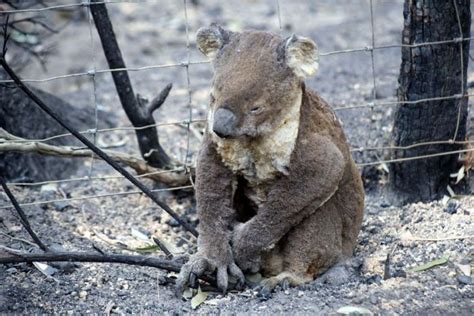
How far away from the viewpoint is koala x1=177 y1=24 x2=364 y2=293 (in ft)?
14.6

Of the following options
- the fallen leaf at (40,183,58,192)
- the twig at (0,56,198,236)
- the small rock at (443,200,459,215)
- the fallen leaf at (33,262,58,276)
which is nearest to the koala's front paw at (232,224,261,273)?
the twig at (0,56,198,236)

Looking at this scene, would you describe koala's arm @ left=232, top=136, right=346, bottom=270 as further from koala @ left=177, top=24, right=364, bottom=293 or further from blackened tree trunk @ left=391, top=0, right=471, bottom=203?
blackened tree trunk @ left=391, top=0, right=471, bottom=203

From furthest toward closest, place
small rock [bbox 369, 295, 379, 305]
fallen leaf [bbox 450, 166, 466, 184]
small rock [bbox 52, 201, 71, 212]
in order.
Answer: small rock [bbox 52, 201, 71, 212] → fallen leaf [bbox 450, 166, 466, 184] → small rock [bbox 369, 295, 379, 305]

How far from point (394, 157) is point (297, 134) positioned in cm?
176

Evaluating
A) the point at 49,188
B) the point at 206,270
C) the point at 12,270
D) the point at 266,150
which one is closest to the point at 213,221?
the point at 206,270

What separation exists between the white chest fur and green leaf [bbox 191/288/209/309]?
2.45ft

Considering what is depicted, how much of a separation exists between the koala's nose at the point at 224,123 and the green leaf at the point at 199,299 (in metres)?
1.02

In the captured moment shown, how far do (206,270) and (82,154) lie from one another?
1.49m

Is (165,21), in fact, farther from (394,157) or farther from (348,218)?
(348,218)

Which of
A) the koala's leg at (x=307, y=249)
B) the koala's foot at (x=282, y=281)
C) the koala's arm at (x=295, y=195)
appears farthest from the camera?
the koala's leg at (x=307, y=249)

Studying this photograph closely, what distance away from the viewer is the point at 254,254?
4.82 meters

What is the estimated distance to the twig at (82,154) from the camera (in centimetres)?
552

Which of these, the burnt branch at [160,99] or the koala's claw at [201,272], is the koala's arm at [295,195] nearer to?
the koala's claw at [201,272]

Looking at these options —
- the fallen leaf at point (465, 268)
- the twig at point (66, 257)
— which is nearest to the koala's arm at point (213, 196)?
the twig at point (66, 257)
